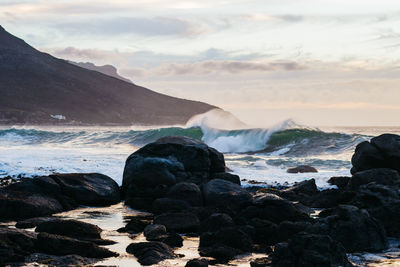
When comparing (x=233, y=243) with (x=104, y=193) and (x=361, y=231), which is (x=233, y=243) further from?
(x=104, y=193)

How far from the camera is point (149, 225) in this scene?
1050 centimetres

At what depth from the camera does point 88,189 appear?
1416 centimetres

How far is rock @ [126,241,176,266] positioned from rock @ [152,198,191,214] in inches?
154

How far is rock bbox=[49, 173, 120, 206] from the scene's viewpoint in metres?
14.0

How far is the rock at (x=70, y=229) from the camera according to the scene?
31.4 ft

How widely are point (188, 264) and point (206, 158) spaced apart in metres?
9.60

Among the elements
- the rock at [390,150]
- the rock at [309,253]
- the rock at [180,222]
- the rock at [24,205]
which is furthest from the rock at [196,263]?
the rock at [390,150]

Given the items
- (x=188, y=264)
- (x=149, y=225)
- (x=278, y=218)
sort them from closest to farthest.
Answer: (x=188, y=264), (x=149, y=225), (x=278, y=218)

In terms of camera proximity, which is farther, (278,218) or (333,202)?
(333,202)

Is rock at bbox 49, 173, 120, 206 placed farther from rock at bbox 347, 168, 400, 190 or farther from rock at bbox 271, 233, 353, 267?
rock at bbox 271, 233, 353, 267

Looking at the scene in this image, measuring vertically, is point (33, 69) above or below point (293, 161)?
above

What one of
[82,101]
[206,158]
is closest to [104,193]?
[206,158]

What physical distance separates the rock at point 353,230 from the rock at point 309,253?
1.62 m

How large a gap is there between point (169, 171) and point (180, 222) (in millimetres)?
4944
